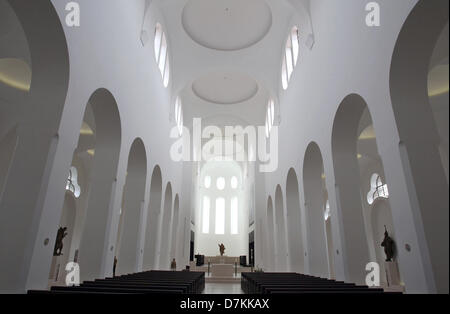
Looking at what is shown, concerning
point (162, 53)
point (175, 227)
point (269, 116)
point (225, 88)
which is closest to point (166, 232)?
point (175, 227)

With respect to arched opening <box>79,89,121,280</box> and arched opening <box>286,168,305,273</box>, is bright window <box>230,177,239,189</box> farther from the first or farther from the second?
arched opening <box>79,89,121,280</box>

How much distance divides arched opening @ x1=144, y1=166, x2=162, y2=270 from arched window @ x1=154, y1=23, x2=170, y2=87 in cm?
440

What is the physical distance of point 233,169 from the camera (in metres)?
33.8

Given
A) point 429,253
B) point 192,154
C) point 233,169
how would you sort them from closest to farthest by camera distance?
point 429,253 < point 192,154 < point 233,169

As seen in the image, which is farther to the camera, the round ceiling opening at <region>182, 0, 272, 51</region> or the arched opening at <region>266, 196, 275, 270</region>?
the arched opening at <region>266, 196, 275, 270</region>

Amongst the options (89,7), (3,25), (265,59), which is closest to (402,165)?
(89,7)

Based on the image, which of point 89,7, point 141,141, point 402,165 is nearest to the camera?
point 402,165

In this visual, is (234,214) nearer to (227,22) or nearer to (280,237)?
(280,237)

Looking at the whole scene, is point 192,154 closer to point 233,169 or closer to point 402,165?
point 233,169

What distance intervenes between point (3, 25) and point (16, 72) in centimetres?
275

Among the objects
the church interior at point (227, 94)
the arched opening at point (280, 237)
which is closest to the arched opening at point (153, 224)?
the church interior at point (227, 94)

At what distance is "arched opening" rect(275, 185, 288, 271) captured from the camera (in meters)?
14.4

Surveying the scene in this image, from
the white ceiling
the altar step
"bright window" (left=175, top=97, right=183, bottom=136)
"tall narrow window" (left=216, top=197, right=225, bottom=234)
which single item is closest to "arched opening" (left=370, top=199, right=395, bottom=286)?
the altar step

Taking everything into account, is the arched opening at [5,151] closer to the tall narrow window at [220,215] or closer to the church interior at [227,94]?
the church interior at [227,94]
